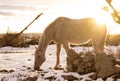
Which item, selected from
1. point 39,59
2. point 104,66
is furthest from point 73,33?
point 104,66

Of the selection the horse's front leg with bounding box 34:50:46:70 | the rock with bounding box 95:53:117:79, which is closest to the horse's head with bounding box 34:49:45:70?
the horse's front leg with bounding box 34:50:46:70

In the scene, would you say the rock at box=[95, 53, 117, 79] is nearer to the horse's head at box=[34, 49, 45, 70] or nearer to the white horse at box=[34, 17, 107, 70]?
the white horse at box=[34, 17, 107, 70]

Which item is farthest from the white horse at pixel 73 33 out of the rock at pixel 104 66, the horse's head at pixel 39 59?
the rock at pixel 104 66

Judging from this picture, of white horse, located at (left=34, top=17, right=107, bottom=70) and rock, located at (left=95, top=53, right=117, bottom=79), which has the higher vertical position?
white horse, located at (left=34, top=17, right=107, bottom=70)

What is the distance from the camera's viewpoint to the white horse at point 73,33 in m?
13.2

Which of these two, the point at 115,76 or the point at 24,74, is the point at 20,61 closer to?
the point at 24,74

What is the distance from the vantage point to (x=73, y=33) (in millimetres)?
13453

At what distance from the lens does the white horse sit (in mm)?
13156

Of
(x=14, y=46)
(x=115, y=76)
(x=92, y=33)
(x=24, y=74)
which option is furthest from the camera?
(x=14, y=46)

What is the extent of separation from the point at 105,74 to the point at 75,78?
2.99 feet

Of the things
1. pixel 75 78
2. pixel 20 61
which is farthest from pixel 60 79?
pixel 20 61

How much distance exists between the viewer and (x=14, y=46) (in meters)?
23.9

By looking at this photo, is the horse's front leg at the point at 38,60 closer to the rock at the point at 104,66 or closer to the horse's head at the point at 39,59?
the horse's head at the point at 39,59

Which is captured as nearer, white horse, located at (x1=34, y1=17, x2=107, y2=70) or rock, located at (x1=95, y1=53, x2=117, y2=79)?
rock, located at (x1=95, y1=53, x2=117, y2=79)
